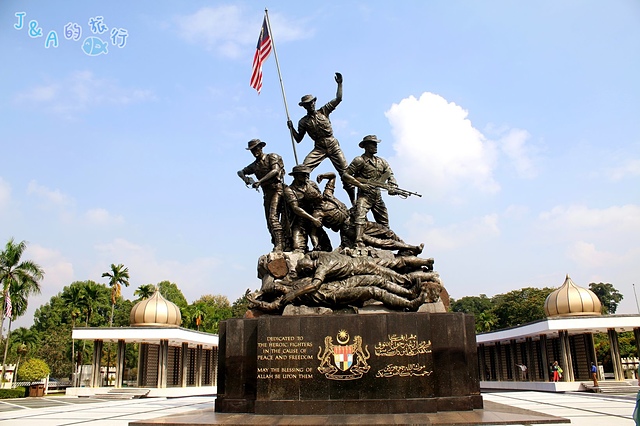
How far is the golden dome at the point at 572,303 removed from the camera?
74.8ft

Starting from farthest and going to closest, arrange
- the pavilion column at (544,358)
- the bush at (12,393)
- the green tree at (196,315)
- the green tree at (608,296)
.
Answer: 1. the green tree at (608,296)
2. the green tree at (196,315)
3. the pavilion column at (544,358)
4. the bush at (12,393)

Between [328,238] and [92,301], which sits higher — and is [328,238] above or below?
below

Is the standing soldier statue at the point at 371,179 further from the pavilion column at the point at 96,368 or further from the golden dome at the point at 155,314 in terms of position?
the pavilion column at the point at 96,368

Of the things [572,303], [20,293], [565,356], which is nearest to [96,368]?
[20,293]

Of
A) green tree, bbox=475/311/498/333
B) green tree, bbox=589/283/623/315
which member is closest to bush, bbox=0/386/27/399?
green tree, bbox=475/311/498/333

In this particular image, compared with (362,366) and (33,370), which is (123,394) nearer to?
(33,370)

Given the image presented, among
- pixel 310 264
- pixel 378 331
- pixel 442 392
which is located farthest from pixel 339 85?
pixel 442 392

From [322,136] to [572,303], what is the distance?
16279 mm

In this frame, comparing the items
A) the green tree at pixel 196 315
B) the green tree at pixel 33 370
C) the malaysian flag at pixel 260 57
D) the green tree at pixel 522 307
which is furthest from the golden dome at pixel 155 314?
the green tree at pixel 522 307

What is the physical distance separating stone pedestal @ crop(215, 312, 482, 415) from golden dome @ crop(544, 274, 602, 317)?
15978mm

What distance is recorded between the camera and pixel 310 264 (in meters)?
10.0

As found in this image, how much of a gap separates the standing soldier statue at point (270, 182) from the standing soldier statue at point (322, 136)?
682 millimetres

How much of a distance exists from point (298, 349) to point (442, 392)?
95.8 inches

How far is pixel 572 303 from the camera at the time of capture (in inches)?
898
